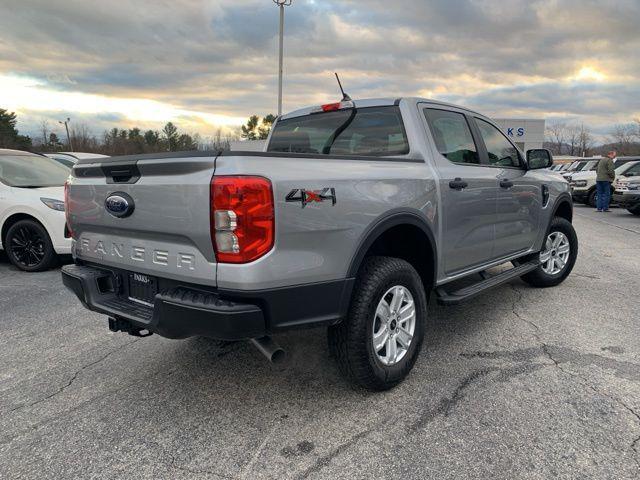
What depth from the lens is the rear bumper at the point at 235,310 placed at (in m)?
2.27

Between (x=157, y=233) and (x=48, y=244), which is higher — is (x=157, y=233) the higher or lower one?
the higher one

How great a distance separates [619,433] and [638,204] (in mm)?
13392

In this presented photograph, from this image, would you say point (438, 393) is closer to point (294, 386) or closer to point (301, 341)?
point (294, 386)

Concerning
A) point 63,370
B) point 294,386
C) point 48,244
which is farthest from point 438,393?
point 48,244

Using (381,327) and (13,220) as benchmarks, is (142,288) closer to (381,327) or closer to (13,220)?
(381,327)

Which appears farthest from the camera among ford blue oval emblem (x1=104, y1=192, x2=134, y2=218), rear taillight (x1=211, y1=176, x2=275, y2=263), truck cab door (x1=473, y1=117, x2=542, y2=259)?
truck cab door (x1=473, y1=117, x2=542, y2=259)

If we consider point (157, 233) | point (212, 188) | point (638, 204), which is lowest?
point (638, 204)

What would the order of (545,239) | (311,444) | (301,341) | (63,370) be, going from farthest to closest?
(545,239), (301,341), (63,370), (311,444)

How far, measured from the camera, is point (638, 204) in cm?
1356

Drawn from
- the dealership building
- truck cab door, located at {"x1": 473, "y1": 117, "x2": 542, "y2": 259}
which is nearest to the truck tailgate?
truck cab door, located at {"x1": 473, "y1": 117, "x2": 542, "y2": 259}

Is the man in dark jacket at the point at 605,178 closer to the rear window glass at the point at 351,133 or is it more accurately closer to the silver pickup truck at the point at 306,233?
the silver pickup truck at the point at 306,233

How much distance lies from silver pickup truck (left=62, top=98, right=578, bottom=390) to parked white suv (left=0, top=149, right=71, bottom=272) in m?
3.58

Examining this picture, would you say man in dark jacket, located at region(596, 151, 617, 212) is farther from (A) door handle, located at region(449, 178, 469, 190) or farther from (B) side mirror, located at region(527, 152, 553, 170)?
A: (A) door handle, located at region(449, 178, 469, 190)

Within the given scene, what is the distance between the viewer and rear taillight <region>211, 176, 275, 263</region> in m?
2.22
